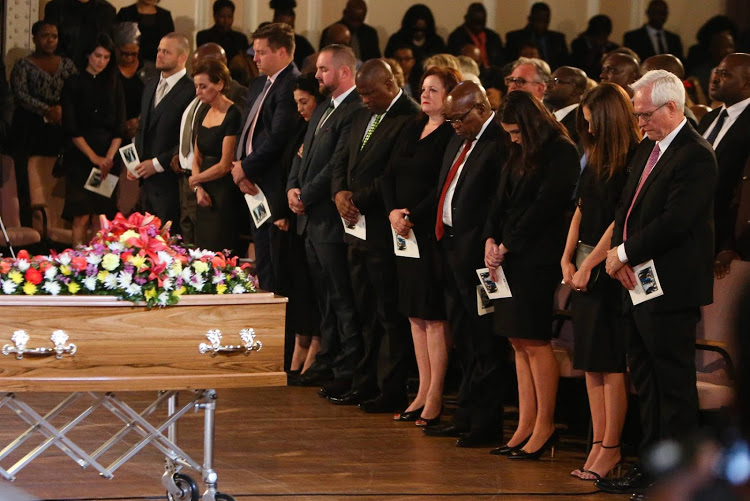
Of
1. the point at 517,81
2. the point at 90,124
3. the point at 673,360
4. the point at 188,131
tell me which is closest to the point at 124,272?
the point at 673,360

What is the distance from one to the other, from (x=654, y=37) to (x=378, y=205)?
7.52m

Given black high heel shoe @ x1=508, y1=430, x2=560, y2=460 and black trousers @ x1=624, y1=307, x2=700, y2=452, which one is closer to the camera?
black trousers @ x1=624, y1=307, x2=700, y2=452

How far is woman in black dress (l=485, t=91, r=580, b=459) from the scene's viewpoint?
17.8ft

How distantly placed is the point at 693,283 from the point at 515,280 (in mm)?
990

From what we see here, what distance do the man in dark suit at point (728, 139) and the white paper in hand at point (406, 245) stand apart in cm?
150

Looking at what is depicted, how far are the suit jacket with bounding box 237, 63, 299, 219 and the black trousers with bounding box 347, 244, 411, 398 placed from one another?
3.41ft

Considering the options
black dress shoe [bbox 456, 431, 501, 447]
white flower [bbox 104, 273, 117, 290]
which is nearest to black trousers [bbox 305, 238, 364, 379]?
black dress shoe [bbox 456, 431, 501, 447]

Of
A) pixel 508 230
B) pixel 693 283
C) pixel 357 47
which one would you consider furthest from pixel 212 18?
pixel 693 283

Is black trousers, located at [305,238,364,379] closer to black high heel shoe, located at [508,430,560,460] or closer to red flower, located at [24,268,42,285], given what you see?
black high heel shoe, located at [508,430,560,460]

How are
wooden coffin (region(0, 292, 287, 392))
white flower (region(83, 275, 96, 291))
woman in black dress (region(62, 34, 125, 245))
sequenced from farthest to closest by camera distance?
woman in black dress (region(62, 34, 125, 245)) → white flower (region(83, 275, 96, 291)) → wooden coffin (region(0, 292, 287, 392))

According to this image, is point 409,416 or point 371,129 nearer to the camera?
point 409,416

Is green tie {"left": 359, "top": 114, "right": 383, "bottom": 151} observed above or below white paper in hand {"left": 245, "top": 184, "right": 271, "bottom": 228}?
above

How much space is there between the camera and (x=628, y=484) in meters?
4.93

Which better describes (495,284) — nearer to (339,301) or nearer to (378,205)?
(378,205)
